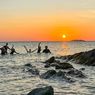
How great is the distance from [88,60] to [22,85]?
75.5 ft

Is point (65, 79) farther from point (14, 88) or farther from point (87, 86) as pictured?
point (14, 88)

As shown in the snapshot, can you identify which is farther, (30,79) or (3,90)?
(30,79)

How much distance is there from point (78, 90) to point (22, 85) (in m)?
5.01

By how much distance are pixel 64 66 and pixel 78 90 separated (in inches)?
584

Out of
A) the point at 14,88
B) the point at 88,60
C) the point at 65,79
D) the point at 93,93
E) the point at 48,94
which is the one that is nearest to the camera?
the point at 48,94

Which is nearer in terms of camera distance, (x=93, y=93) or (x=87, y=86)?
(x=93, y=93)

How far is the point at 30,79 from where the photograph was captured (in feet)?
98.6

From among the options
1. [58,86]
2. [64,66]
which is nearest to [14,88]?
[58,86]

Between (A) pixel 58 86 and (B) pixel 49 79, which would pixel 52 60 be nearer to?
(B) pixel 49 79

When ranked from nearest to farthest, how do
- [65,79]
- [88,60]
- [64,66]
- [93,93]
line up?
[93,93] → [65,79] → [64,66] → [88,60]

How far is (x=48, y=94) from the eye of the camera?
18.2 metres

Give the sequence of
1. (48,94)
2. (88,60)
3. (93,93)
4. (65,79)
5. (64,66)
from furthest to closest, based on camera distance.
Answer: (88,60), (64,66), (65,79), (93,93), (48,94)

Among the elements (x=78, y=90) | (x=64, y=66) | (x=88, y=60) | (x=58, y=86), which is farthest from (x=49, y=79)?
(x=88, y=60)

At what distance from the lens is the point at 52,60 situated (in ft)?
164
